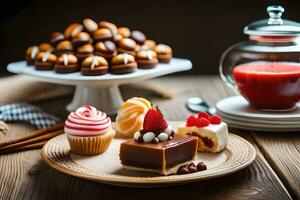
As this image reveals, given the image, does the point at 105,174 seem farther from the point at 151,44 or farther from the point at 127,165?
the point at 151,44

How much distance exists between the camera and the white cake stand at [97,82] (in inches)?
68.4

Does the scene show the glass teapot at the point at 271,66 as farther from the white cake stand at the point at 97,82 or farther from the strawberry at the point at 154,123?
the strawberry at the point at 154,123

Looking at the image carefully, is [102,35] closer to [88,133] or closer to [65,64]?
[65,64]

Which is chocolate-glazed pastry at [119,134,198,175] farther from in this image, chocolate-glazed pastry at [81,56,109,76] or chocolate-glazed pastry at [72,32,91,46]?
chocolate-glazed pastry at [72,32,91,46]

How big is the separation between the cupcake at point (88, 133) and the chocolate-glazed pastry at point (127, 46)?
1.76ft

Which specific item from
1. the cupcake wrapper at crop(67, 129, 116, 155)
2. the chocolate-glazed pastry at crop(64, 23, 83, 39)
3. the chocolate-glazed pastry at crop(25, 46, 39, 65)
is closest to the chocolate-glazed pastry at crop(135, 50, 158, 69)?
the chocolate-glazed pastry at crop(64, 23, 83, 39)

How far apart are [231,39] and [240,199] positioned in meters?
1.50

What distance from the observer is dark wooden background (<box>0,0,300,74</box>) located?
8.08 feet

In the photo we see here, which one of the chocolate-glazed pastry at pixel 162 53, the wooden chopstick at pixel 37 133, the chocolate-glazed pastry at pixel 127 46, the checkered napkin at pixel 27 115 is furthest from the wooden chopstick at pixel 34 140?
the chocolate-glazed pastry at pixel 162 53

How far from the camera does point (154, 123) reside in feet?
4.15

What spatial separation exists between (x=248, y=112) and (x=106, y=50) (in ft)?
1.60

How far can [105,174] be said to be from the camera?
1143 millimetres

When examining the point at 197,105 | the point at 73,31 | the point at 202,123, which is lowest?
the point at 197,105

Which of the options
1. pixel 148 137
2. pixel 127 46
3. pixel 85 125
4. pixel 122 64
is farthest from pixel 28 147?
pixel 127 46
